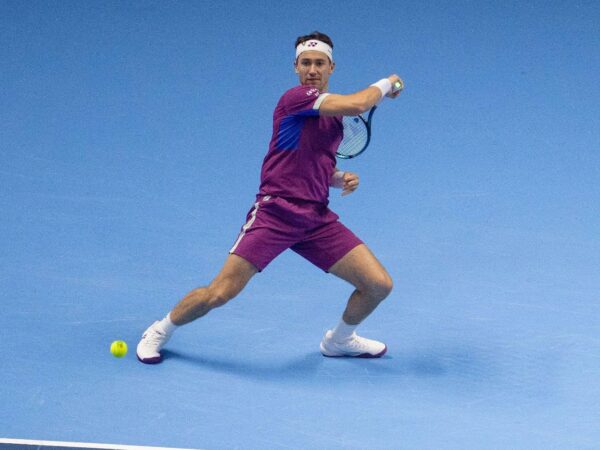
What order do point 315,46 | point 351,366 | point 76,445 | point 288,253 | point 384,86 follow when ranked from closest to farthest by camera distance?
point 76,445 < point 384,86 < point 315,46 < point 351,366 < point 288,253

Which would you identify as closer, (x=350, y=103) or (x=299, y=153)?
(x=350, y=103)

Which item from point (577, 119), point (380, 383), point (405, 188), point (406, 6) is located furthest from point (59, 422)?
point (406, 6)

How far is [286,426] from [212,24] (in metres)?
6.95

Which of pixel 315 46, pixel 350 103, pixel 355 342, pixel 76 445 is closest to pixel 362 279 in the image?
pixel 355 342

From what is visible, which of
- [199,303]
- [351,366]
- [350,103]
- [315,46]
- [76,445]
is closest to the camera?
[76,445]

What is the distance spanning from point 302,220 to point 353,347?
81cm

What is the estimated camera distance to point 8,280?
7652mm

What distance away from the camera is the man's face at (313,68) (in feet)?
22.2

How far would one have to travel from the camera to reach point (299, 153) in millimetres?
6621

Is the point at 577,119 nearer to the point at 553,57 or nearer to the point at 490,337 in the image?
the point at 553,57

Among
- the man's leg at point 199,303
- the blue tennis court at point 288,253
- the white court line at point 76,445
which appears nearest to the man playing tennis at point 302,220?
the man's leg at point 199,303

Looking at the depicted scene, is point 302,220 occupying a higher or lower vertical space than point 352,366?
higher

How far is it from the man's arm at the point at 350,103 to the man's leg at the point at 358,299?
83 cm

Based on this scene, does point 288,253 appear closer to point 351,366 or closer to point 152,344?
point 351,366
